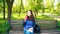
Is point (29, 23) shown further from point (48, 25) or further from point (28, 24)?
point (48, 25)

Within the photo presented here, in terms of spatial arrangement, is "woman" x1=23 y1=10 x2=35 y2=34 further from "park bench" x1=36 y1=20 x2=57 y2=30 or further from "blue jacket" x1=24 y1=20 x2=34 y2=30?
"park bench" x1=36 y1=20 x2=57 y2=30

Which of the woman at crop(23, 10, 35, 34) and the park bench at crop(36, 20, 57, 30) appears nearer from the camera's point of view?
the woman at crop(23, 10, 35, 34)

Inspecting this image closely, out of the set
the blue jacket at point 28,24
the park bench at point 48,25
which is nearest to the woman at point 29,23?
the blue jacket at point 28,24

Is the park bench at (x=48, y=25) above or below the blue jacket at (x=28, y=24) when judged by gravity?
below

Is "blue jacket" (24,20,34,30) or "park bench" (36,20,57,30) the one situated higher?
"blue jacket" (24,20,34,30)

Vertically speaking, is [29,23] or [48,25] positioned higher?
[29,23]

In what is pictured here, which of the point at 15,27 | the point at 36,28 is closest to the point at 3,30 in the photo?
the point at 36,28

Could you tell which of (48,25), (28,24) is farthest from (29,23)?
(48,25)

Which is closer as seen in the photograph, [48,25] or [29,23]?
[29,23]

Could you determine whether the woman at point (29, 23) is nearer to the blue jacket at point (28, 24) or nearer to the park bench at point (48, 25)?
the blue jacket at point (28, 24)

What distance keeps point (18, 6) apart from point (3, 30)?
18693mm

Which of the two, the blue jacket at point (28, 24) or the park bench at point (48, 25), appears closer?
the blue jacket at point (28, 24)

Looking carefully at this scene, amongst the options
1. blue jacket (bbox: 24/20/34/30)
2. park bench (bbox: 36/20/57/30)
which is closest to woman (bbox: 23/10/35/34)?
blue jacket (bbox: 24/20/34/30)

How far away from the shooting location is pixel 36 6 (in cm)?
2253
